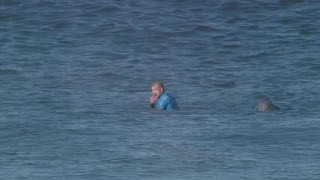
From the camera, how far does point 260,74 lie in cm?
2178

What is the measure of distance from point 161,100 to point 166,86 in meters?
2.87

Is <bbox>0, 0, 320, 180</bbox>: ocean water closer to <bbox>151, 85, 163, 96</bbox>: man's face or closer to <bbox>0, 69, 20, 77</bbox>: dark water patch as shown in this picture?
<bbox>0, 69, 20, 77</bbox>: dark water patch

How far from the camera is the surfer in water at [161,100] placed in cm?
1819

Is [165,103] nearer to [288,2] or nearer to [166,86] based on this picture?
[166,86]

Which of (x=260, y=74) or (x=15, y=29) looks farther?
(x=15, y=29)

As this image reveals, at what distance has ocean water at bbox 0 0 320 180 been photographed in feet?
45.9

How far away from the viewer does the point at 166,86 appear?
830 inches

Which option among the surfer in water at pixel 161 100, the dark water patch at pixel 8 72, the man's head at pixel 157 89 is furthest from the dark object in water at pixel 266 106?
the dark water patch at pixel 8 72

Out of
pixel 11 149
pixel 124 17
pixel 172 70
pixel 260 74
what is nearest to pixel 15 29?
pixel 124 17

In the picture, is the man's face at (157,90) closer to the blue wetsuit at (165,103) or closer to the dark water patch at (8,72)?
the blue wetsuit at (165,103)

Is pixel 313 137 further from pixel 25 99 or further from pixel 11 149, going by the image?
pixel 25 99

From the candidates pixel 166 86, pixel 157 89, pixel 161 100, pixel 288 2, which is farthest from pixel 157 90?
pixel 288 2

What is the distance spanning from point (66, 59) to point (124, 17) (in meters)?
4.25

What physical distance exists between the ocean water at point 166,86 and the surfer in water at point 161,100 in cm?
19
